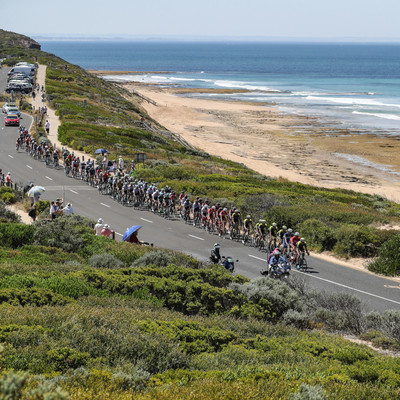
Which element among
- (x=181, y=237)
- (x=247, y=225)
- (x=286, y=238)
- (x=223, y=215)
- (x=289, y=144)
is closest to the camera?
(x=286, y=238)

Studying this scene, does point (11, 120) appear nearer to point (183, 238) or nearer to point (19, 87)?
point (19, 87)

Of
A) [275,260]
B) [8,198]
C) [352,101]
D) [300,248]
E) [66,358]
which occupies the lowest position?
[8,198]

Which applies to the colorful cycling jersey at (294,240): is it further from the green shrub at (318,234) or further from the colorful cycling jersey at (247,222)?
the green shrub at (318,234)

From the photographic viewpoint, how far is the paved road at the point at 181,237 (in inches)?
761

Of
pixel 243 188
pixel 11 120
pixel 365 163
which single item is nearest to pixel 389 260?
pixel 243 188

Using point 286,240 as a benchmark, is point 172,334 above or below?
above

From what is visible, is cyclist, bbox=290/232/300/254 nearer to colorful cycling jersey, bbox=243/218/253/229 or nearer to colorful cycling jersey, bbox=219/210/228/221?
colorful cycling jersey, bbox=243/218/253/229

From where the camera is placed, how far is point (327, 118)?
83.1m

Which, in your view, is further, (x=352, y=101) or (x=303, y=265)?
(x=352, y=101)

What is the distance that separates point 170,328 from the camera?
10.4 meters

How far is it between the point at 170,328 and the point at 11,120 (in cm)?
5377

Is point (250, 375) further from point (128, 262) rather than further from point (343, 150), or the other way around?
point (343, 150)

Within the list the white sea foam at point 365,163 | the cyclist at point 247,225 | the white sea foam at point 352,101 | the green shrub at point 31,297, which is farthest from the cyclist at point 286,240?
the white sea foam at point 352,101

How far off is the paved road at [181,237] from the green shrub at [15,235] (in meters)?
6.42
